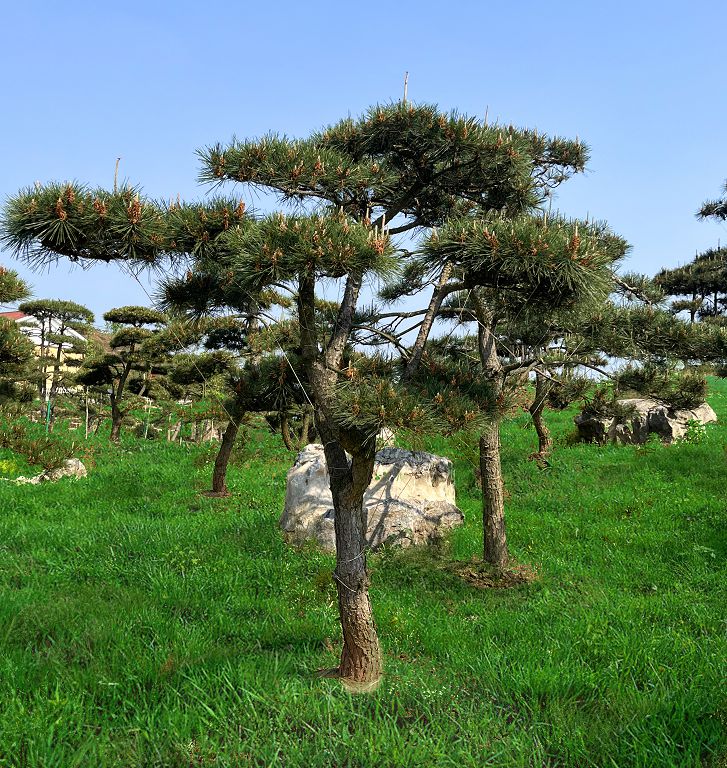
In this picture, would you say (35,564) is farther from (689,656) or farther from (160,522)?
(689,656)

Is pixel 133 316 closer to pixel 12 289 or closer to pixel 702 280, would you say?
pixel 12 289

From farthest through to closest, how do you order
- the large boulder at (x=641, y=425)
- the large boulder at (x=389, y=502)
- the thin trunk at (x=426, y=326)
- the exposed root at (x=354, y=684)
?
the large boulder at (x=641, y=425)
the large boulder at (x=389, y=502)
the thin trunk at (x=426, y=326)
the exposed root at (x=354, y=684)

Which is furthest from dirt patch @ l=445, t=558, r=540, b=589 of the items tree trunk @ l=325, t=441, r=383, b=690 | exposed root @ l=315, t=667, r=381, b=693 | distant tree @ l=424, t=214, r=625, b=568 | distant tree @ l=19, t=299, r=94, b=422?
distant tree @ l=19, t=299, r=94, b=422

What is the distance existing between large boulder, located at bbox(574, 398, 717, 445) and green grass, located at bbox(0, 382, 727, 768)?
5.84 m

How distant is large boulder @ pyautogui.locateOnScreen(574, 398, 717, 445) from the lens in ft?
51.6

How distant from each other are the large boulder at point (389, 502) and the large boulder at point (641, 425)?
7.55 metres

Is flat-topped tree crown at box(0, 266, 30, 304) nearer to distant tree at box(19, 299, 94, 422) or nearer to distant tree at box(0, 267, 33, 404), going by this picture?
distant tree at box(0, 267, 33, 404)

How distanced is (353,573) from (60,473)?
34.7 feet

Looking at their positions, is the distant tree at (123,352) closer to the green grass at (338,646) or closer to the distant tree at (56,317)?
the distant tree at (56,317)

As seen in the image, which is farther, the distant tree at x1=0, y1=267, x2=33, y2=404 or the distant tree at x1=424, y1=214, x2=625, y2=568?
the distant tree at x1=0, y1=267, x2=33, y2=404

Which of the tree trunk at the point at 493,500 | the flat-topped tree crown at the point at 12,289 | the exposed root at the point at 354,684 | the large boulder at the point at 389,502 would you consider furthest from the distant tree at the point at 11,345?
the exposed root at the point at 354,684

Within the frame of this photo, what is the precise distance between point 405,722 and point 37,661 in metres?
2.87

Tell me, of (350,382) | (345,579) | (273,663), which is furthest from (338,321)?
(273,663)

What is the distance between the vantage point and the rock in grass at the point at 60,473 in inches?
483
